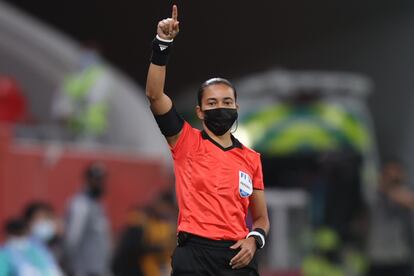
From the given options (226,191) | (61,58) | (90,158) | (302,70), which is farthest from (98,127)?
(226,191)

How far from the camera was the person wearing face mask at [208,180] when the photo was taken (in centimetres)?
679

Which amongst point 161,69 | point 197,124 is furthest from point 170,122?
point 197,124

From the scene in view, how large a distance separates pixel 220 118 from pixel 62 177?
8.93 meters

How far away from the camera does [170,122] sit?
22.4ft

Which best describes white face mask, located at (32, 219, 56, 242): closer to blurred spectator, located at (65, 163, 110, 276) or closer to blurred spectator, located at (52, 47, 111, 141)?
blurred spectator, located at (65, 163, 110, 276)

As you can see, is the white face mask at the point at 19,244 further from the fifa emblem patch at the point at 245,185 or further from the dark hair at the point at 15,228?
the fifa emblem patch at the point at 245,185

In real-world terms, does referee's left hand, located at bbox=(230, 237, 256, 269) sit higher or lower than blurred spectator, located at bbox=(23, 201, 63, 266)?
higher

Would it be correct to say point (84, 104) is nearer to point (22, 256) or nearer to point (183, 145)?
point (22, 256)

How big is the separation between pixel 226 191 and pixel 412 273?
798 centimetres

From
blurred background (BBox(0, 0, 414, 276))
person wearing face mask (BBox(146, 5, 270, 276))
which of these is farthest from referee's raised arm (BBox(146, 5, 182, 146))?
blurred background (BBox(0, 0, 414, 276))

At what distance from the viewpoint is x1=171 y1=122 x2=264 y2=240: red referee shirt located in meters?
6.83

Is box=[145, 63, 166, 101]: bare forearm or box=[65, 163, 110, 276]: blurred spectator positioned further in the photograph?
box=[65, 163, 110, 276]: blurred spectator

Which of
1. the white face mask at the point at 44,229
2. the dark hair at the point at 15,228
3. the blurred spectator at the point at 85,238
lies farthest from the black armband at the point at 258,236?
the blurred spectator at the point at 85,238

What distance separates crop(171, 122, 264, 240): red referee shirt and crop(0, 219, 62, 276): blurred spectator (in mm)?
4421
